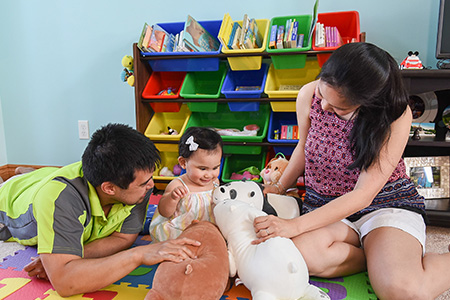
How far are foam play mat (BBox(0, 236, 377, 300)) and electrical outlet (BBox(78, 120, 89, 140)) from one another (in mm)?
1340

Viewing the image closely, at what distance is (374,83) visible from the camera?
0.82 meters

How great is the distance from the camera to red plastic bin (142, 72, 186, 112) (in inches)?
74.6

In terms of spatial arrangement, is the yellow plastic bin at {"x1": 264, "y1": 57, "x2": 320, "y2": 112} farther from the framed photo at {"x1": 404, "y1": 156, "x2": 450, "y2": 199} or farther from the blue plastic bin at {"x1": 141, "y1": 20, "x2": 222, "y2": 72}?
the framed photo at {"x1": 404, "y1": 156, "x2": 450, "y2": 199}

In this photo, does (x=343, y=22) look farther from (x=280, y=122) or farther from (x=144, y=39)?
(x=144, y=39)

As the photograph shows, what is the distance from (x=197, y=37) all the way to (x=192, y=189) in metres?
0.95

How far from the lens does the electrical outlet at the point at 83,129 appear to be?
228 cm

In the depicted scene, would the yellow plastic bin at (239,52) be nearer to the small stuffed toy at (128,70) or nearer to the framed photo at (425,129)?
the small stuffed toy at (128,70)

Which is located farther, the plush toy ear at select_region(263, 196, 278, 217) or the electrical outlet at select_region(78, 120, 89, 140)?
the electrical outlet at select_region(78, 120, 89, 140)

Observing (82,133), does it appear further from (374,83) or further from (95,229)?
(374,83)

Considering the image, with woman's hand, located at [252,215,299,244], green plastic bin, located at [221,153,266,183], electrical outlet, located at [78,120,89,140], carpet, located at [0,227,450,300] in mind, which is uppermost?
electrical outlet, located at [78,120,89,140]

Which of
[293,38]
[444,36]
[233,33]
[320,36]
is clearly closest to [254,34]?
[233,33]

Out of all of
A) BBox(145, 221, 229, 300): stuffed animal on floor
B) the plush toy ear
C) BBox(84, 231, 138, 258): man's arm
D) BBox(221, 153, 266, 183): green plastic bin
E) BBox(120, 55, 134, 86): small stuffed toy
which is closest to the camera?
BBox(145, 221, 229, 300): stuffed animal on floor

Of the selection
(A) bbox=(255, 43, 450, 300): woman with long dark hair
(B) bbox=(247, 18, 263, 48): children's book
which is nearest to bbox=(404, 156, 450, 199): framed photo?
(A) bbox=(255, 43, 450, 300): woman with long dark hair

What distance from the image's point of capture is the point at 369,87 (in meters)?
0.82
